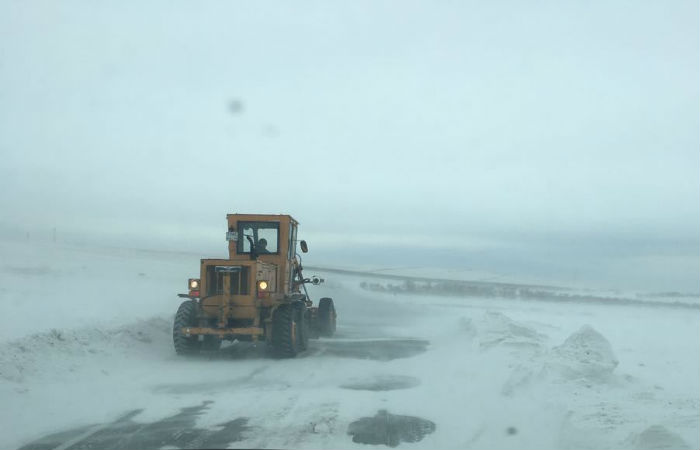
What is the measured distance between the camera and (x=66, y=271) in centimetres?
4453

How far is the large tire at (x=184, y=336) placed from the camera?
16.1 meters

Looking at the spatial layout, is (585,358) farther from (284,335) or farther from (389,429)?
(284,335)

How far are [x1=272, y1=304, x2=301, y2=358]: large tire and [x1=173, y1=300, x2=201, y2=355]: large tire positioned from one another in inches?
67.7

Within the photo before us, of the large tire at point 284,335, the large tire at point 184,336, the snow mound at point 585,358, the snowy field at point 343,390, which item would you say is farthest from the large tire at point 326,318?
the snow mound at point 585,358

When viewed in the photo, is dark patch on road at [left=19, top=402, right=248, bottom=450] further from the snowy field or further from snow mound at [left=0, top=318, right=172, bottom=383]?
snow mound at [left=0, top=318, right=172, bottom=383]

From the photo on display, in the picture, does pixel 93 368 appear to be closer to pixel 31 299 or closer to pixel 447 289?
pixel 31 299

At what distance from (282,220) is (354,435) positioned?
35.6ft

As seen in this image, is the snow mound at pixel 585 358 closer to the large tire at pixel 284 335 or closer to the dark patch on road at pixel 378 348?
the dark patch on road at pixel 378 348

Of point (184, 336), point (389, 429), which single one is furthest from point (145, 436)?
point (184, 336)

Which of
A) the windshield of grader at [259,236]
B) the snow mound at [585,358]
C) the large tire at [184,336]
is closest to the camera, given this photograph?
the snow mound at [585,358]

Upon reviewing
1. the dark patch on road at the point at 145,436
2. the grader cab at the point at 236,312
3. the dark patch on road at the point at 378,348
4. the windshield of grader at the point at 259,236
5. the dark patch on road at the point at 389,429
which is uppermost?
the windshield of grader at the point at 259,236

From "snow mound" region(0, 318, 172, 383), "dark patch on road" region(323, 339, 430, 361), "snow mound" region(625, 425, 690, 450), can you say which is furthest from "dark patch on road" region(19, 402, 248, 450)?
"dark patch on road" region(323, 339, 430, 361)

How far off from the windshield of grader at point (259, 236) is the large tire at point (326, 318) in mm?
3649

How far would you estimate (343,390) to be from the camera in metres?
11.8
